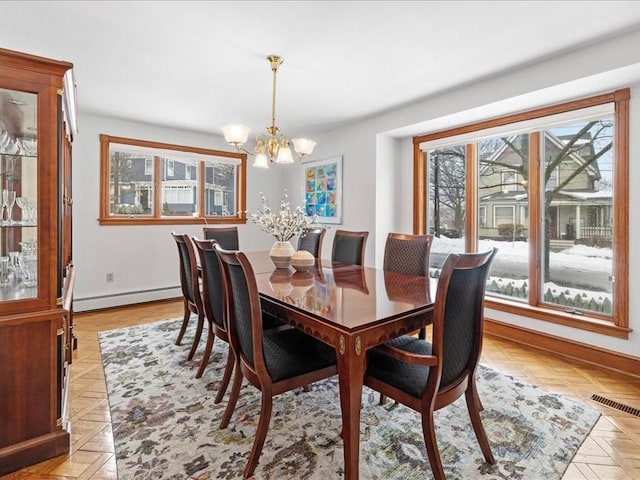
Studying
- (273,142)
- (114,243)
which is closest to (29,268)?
(273,142)

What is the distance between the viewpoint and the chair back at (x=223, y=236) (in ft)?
12.0

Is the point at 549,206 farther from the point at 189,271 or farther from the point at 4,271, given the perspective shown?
the point at 4,271

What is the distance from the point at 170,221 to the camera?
15.7 ft

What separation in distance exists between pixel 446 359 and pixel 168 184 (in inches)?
178

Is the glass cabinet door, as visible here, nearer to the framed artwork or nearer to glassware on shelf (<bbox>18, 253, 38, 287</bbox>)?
glassware on shelf (<bbox>18, 253, 38, 287</bbox>)

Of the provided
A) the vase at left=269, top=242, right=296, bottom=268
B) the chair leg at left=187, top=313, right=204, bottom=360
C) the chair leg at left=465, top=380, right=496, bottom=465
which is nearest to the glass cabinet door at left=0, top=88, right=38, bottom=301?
the chair leg at left=187, top=313, right=204, bottom=360

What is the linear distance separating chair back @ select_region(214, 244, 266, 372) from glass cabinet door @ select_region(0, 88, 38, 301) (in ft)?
2.94

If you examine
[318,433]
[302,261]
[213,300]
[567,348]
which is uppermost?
[302,261]

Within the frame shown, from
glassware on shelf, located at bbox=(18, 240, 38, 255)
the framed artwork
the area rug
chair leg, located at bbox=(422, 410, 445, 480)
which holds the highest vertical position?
→ the framed artwork

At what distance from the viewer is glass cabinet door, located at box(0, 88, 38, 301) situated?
5.32 feet

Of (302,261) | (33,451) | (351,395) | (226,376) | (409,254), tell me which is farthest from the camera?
(409,254)

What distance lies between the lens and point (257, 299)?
154cm

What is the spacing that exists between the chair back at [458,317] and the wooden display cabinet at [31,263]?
5.80 feet

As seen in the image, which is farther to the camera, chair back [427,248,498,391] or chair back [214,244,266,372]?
chair back [214,244,266,372]
